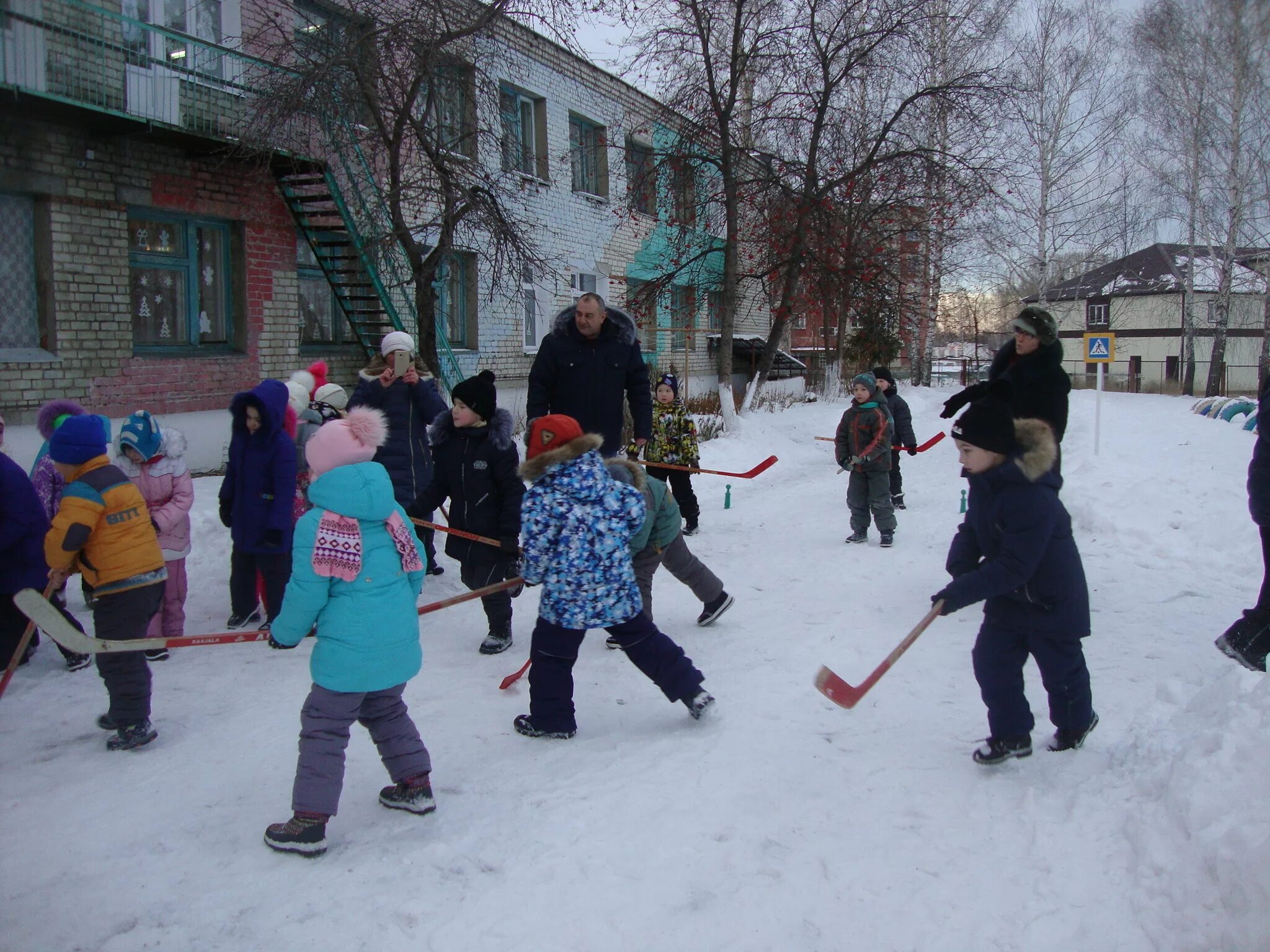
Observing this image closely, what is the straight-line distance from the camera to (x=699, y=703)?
4176 mm

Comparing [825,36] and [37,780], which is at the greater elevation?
[825,36]

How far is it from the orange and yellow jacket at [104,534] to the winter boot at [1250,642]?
5009 mm

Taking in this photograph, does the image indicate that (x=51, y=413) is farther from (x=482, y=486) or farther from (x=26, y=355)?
(x=26, y=355)

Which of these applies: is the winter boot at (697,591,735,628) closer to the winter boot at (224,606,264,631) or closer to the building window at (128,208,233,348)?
the winter boot at (224,606,264,631)

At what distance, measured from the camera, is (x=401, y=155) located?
1348cm

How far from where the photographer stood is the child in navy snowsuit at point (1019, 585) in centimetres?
346

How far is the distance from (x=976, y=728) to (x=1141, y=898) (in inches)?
55.1

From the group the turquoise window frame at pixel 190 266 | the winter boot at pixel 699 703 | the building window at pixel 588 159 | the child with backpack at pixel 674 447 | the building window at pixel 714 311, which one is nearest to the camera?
the winter boot at pixel 699 703

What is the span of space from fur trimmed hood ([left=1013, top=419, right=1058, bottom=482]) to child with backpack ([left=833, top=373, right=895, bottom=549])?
14.8 ft

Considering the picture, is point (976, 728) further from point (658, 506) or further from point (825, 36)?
point (825, 36)

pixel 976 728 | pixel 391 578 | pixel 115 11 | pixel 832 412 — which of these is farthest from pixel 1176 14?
pixel 391 578

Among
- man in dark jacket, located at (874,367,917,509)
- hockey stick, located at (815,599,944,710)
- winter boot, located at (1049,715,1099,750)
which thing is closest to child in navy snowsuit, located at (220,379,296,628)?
Result: hockey stick, located at (815,599,944,710)

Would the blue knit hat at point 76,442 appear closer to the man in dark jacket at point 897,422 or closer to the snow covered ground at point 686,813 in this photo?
the snow covered ground at point 686,813

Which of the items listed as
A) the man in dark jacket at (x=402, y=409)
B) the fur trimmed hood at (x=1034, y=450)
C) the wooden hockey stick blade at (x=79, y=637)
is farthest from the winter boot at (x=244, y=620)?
the fur trimmed hood at (x=1034, y=450)
